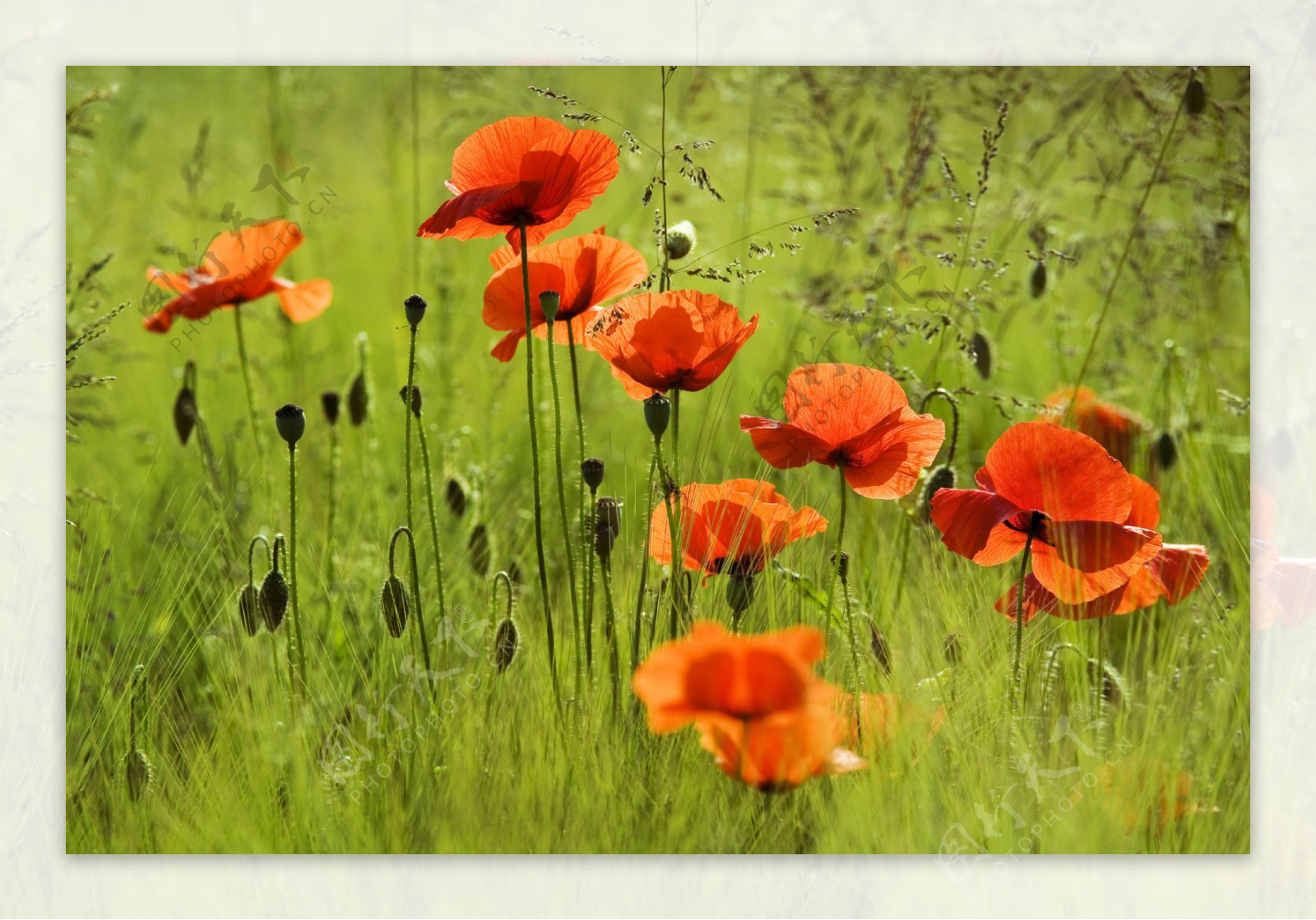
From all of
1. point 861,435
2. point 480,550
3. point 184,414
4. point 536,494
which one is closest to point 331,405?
point 184,414

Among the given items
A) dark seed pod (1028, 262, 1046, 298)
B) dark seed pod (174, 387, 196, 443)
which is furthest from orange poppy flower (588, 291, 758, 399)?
dark seed pod (174, 387, 196, 443)

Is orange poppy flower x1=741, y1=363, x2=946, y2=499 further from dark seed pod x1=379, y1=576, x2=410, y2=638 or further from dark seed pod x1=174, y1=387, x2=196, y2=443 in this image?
dark seed pod x1=174, y1=387, x2=196, y2=443

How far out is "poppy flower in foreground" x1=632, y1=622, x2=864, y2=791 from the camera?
1179 millimetres

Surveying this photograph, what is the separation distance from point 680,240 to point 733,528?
1.18 feet

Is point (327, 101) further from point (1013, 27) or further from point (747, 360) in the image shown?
point (1013, 27)

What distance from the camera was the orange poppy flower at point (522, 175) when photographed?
131 cm

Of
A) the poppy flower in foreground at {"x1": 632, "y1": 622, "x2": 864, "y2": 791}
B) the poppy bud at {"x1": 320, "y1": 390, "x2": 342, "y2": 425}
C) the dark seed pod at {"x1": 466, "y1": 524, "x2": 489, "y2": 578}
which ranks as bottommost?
the poppy flower in foreground at {"x1": 632, "y1": 622, "x2": 864, "y2": 791}

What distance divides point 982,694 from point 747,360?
0.51 meters

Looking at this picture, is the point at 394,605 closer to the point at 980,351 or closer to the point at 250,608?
the point at 250,608

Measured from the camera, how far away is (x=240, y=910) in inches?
59.9

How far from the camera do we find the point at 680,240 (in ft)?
4.73

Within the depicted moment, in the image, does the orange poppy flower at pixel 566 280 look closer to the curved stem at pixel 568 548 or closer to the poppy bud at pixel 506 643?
the curved stem at pixel 568 548

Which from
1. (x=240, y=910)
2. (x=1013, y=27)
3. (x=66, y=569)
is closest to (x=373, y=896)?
(x=240, y=910)

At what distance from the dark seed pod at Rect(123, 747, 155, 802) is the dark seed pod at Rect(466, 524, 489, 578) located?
1.56 ft
